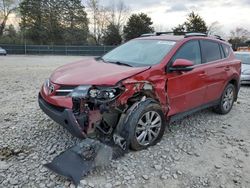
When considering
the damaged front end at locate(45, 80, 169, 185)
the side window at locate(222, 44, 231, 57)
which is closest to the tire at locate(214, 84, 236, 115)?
the side window at locate(222, 44, 231, 57)

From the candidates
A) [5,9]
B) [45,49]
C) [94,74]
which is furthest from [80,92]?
[5,9]

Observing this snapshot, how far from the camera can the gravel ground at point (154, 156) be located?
3.42 metres

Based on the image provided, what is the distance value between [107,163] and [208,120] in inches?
110

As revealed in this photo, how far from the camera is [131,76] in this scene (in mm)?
3928

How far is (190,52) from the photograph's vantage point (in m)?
4.99

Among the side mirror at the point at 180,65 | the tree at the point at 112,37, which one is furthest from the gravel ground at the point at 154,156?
the tree at the point at 112,37

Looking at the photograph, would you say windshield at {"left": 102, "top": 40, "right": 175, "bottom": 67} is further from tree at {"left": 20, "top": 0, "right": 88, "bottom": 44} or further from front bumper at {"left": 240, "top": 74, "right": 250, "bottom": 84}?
tree at {"left": 20, "top": 0, "right": 88, "bottom": 44}

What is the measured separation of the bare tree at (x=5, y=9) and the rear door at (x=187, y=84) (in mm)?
46600

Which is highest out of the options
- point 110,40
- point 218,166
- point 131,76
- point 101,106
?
A: point 110,40

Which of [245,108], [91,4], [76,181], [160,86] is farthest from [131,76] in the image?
[91,4]

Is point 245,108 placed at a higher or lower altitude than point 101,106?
lower

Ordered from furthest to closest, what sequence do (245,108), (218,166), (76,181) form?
(245,108), (218,166), (76,181)

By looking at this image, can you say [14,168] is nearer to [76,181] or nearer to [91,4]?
[76,181]

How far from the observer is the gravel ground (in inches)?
135
